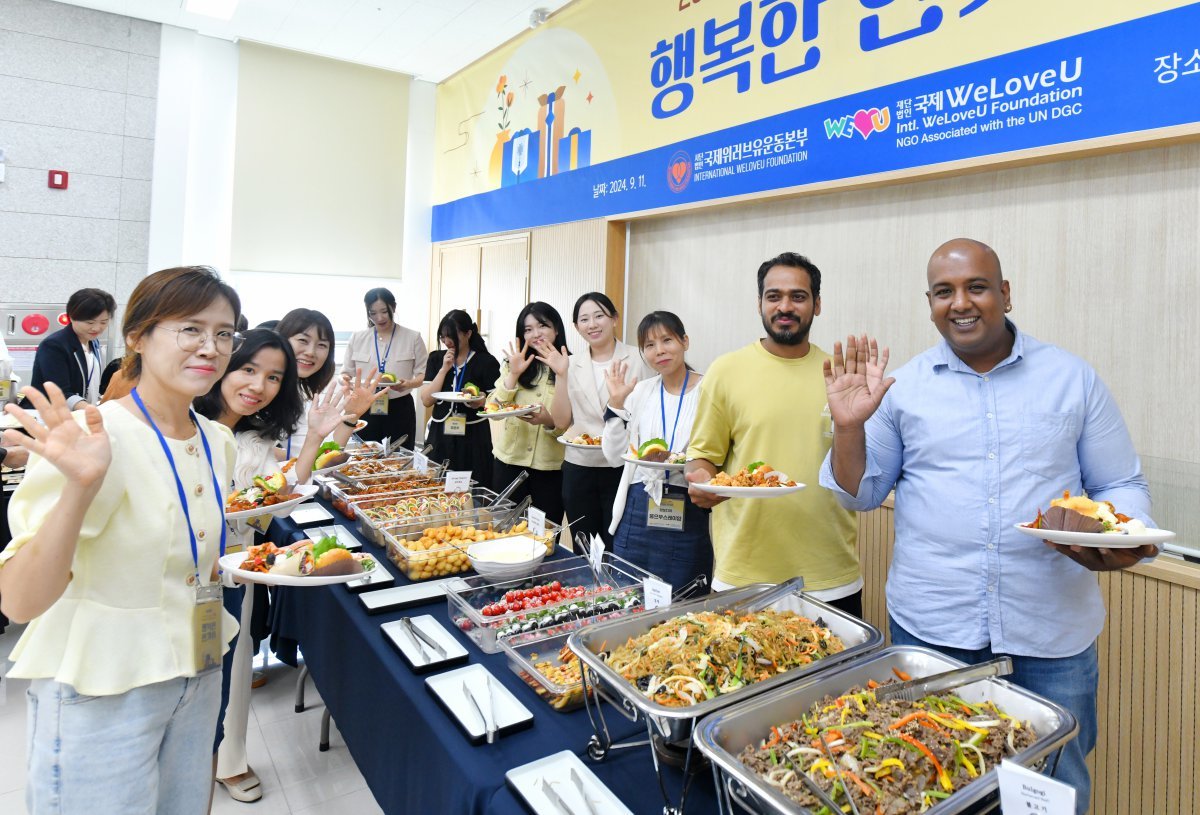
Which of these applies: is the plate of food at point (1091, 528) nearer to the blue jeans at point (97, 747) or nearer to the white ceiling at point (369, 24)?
the blue jeans at point (97, 747)

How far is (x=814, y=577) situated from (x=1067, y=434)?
0.71 metres

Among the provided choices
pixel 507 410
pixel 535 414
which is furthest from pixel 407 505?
pixel 535 414

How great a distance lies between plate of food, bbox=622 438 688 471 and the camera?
2150 millimetres

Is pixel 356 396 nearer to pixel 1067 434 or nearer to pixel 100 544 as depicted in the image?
pixel 100 544

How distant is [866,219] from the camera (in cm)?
309

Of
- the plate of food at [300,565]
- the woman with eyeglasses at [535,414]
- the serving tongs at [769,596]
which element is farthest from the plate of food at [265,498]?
the woman with eyeglasses at [535,414]

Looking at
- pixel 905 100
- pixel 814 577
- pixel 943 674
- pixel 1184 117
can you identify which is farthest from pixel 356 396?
pixel 1184 117

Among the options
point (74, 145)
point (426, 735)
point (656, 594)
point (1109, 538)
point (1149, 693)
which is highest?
point (74, 145)

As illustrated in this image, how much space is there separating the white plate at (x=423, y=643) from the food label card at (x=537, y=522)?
1.55 feet

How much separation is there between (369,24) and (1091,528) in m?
6.05

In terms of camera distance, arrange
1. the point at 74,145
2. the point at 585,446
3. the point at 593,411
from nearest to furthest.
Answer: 1. the point at 585,446
2. the point at 593,411
3. the point at 74,145

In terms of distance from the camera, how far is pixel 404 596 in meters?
1.84

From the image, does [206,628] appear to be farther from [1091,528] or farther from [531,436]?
[531,436]

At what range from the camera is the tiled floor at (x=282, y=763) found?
2.23m
